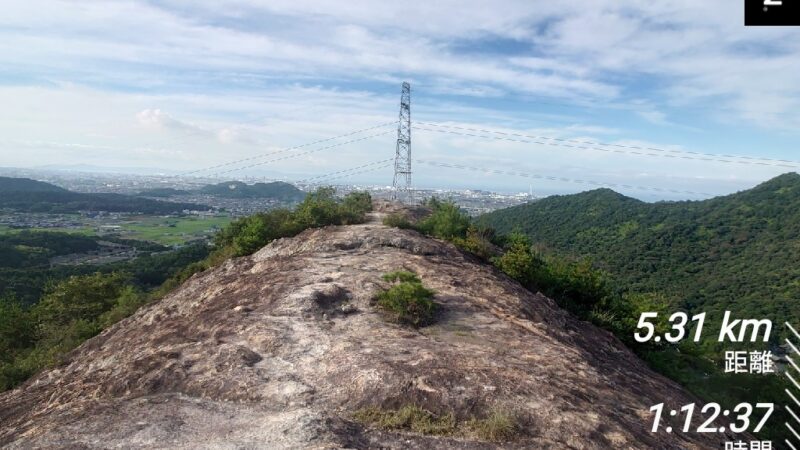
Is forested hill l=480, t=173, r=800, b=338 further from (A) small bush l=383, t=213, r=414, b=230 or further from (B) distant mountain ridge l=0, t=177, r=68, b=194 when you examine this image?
(B) distant mountain ridge l=0, t=177, r=68, b=194

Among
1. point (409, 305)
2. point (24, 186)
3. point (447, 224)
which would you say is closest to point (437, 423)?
point (409, 305)

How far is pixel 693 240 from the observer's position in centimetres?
8688

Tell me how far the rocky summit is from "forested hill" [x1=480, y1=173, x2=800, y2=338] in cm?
5340

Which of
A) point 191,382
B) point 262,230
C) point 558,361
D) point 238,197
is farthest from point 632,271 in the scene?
point 238,197

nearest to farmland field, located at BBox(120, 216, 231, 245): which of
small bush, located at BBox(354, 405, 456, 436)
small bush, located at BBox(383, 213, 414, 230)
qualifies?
small bush, located at BBox(383, 213, 414, 230)

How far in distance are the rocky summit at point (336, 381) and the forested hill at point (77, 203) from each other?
16044cm

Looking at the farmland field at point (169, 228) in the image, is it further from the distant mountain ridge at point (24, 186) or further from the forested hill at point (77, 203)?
the distant mountain ridge at point (24, 186)

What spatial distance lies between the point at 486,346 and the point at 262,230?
57.5 ft

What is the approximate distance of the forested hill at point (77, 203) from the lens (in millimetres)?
148500

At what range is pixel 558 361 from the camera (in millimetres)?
11844

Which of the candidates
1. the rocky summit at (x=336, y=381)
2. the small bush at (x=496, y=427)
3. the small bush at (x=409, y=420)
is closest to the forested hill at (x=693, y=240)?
the rocky summit at (x=336, y=381)

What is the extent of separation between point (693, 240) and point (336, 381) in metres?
93.4

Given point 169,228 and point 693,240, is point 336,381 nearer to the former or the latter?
point 693,240

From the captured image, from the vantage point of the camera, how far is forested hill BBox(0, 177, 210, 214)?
14850 cm
